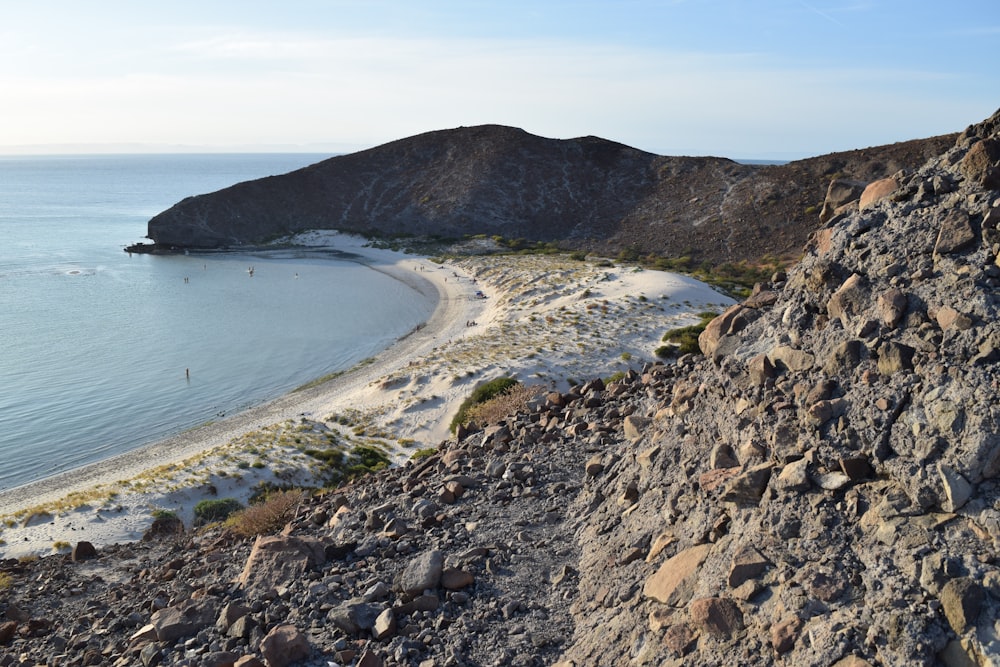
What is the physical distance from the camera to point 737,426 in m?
9.39

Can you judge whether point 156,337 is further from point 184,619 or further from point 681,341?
point 184,619

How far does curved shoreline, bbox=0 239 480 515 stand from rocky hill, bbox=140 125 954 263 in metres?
34.4

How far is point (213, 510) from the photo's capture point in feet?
73.0

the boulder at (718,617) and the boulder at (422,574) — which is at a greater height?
the boulder at (718,617)

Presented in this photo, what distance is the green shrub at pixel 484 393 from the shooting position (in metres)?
28.9

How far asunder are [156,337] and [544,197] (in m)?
56.5

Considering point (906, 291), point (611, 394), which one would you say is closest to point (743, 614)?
point (906, 291)

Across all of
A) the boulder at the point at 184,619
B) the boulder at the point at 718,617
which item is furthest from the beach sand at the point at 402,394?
the boulder at the point at 718,617

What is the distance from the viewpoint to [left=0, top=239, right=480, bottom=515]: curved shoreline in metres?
27.5

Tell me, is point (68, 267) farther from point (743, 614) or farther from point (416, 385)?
point (743, 614)

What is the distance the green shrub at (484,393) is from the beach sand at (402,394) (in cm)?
66

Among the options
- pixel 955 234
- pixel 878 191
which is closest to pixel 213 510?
pixel 878 191

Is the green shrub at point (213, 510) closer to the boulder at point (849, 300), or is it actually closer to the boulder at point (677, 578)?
the boulder at point (677, 578)

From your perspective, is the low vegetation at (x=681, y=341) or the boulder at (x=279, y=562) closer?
the boulder at (x=279, y=562)
